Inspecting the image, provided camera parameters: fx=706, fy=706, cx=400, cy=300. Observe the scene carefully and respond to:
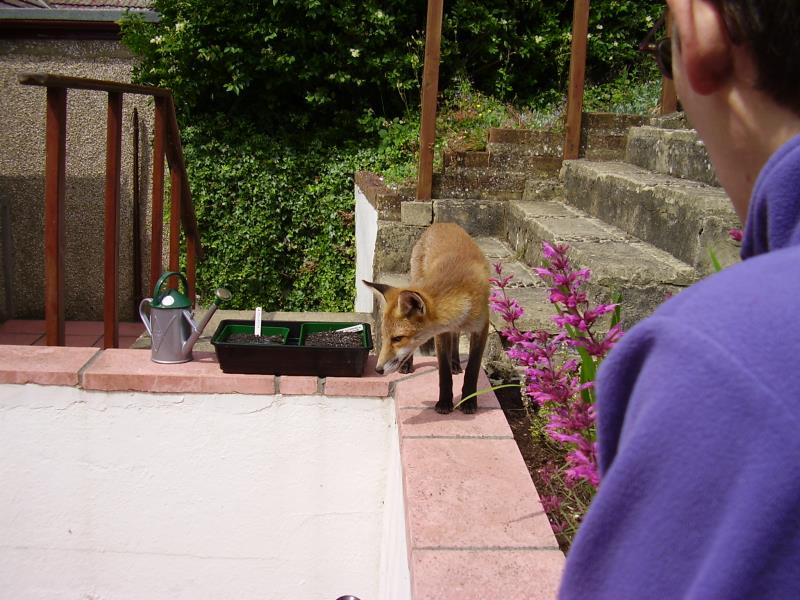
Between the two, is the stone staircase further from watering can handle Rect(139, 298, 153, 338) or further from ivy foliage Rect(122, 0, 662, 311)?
watering can handle Rect(139, 298, 153, 338)

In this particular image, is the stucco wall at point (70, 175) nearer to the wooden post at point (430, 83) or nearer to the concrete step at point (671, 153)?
the wooden post at point (430, 83)

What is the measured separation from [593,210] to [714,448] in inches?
182

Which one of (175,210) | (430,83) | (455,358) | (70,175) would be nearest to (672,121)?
(430,83)

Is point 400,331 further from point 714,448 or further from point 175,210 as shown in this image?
point 714,448

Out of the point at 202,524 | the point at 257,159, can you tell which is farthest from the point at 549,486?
the point at 257,159

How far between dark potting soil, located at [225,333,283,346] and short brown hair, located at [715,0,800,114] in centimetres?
283

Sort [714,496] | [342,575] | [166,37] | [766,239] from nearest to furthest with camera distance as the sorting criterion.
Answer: [714,496], [766,239], [342,575], [166,37]

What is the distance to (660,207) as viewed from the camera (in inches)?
154

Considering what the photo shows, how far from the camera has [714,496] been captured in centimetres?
44

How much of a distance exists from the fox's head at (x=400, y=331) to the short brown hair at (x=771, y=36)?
91.4 inches

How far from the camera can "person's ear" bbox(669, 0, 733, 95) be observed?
1.86ft

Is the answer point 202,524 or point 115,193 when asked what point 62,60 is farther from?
point 202,524

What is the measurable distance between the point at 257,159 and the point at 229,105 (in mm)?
706

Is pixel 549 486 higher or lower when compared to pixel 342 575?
higher
